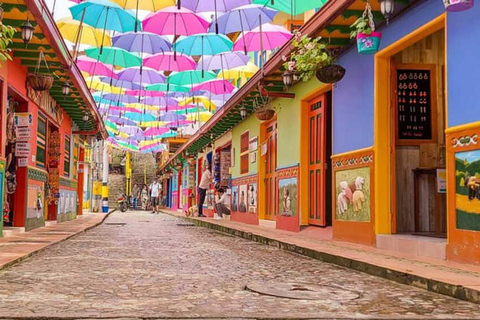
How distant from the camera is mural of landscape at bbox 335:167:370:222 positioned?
8.92m

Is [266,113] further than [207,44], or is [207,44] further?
[207,44]

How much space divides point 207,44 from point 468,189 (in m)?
10.3

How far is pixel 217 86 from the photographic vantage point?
59.8ft

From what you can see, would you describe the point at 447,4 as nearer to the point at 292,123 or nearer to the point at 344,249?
the point at 344,249

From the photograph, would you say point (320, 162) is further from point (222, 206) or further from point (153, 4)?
point (222, 206)

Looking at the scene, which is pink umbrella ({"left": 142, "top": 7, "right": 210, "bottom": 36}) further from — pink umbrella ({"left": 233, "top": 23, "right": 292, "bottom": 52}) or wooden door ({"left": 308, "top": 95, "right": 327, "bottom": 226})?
wooden door ({"left": 308, "top": 95, "right": 327, "bottom": 226})

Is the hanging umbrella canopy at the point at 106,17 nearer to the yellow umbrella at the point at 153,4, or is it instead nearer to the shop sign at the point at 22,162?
the yellow umbrella at the point at 153,4

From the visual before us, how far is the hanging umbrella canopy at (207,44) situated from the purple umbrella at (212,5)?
2.57 meters

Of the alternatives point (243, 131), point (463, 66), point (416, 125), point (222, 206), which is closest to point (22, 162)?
point (416, 125)

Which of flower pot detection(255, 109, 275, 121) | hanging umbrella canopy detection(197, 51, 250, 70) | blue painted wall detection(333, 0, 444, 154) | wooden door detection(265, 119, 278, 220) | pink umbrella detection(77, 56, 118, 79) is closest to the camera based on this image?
blue painted wall detection(333, 0, 444, 154)

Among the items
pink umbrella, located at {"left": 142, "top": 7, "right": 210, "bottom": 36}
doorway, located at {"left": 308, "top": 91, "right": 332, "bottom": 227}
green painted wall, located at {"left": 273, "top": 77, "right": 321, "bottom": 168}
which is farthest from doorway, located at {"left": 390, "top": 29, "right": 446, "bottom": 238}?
pink umbrella, located at {"left": 142, "top": 7, "right": 210, "bottom": 36}

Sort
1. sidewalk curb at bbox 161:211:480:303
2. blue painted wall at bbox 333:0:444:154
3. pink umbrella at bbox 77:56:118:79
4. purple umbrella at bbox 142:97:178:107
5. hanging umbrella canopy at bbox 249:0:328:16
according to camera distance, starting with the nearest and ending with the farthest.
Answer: sidewalk curb at bbox 161:211:480:303, blue painted wall at bbox 333:0:444:154, hanging umbrella canopy at bbox 249:0:328:16, pink umbrella at bbox 77:56:118:79, purple umbrella at bbox 142:97:178:107

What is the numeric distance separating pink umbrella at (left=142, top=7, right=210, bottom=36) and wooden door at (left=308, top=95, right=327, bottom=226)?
11.8 ft

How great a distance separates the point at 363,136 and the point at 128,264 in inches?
169
